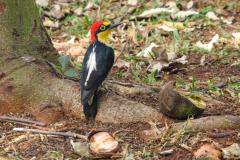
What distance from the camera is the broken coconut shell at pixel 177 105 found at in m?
4.74

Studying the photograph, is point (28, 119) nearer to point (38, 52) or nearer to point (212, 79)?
point (38, 52)

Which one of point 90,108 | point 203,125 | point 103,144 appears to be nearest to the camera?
point 103,144

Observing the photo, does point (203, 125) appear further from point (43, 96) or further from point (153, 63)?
point (153, 63)

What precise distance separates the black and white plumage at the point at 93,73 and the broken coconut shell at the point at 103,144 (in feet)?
1.65

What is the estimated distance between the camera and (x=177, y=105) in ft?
15.7

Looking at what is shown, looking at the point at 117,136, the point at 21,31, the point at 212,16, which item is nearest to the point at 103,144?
the point at 117,136

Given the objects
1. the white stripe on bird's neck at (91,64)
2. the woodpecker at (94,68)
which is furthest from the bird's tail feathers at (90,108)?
the white stripe on bird's neck at (91,64)

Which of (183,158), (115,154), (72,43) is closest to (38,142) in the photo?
(115,154)

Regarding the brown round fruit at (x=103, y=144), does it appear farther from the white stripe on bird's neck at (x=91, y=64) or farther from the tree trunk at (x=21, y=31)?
the tree trunk at (x=21, y=31)

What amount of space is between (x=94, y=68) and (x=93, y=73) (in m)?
0.07

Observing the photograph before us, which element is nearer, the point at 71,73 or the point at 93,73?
the point at 93,73

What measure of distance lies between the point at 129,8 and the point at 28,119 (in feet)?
15.5

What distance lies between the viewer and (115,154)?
14.9ft

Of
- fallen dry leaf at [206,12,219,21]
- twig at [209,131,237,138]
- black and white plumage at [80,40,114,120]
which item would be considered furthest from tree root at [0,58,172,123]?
fallen dry leaf at [206,12,219,21]
